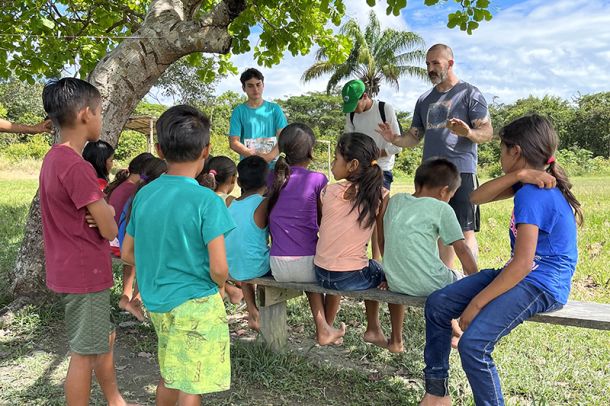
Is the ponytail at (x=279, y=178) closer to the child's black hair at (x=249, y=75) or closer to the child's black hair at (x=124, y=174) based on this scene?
the child's black hair at (x=124, y=174)

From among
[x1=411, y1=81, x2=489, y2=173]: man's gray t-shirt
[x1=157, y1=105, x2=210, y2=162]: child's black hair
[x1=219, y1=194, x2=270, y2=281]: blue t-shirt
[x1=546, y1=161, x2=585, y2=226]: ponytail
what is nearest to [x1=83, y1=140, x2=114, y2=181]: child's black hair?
[x1=219, y1=194, x2=270, y2=281]: blue t-shirt

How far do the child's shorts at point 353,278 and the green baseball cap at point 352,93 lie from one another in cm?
Result: 185

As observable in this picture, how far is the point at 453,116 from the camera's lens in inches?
159

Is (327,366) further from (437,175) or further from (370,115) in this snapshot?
(370,115)

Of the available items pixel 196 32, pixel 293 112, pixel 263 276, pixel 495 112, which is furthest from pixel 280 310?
pixel 293 112

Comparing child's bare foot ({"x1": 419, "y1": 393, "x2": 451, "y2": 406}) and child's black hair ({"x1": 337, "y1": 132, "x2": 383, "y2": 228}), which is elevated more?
child's black hair ({"x1": 337, "y1": 132, "x2": 383, "y2": 228})

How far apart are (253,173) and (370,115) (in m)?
1.57

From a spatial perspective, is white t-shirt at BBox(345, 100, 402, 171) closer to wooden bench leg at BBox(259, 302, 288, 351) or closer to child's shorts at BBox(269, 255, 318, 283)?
child's shorts at BBox(269, 255, 318, 283)

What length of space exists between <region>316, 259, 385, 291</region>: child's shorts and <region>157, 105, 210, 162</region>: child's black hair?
124 centimetres

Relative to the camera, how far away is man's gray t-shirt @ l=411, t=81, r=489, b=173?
13.1 feet

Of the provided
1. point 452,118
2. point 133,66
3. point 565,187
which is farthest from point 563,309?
point 133,66

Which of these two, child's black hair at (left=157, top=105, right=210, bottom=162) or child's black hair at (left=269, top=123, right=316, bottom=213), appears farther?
child's black hair at (left=269, top=123, right=316, bottom=213)

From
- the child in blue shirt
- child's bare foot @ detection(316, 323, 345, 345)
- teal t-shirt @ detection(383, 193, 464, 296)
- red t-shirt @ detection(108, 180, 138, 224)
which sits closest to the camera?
teal t-shirt @ detection(383, 193, 464, 296)

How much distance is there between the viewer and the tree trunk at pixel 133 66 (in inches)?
172
